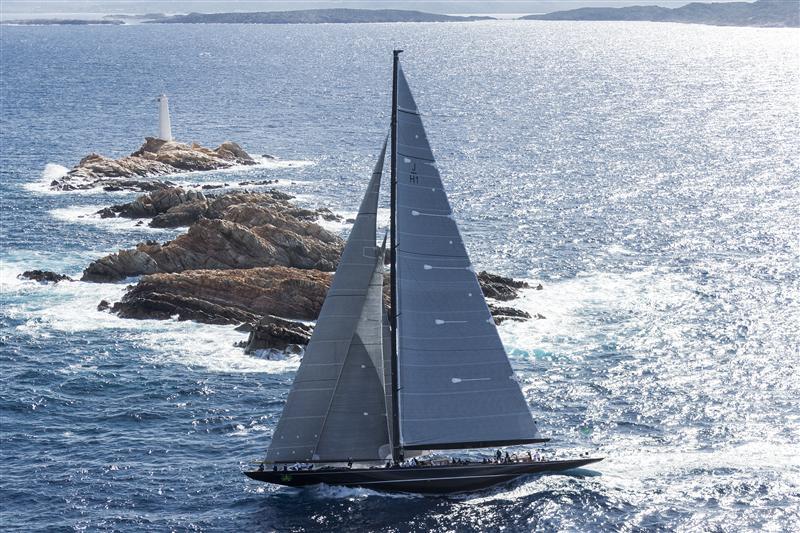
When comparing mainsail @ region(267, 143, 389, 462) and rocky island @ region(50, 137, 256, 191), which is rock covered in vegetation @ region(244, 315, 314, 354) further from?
rocky island @ region(50, 137, 256, 191)

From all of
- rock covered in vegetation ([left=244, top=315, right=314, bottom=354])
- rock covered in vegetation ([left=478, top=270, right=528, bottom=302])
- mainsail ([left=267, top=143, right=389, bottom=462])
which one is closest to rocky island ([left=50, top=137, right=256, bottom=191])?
rock covered in vegetation ([left=478, top=270, right=528, bottom=302])

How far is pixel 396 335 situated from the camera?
42.9 m

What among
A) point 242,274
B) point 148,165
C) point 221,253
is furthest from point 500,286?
point 148,165

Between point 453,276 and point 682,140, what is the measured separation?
10660 centimetres

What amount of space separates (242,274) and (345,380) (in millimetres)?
28957

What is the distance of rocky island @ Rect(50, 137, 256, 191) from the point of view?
11078 centimetres

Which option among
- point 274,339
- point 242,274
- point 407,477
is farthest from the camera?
point 242,274

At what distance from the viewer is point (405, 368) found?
141ft

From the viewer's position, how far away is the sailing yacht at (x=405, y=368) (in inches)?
1665

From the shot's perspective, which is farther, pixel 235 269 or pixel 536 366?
pixel 235 269

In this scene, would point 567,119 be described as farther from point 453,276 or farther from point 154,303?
point 453,276

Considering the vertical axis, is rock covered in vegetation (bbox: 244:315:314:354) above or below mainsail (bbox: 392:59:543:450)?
below

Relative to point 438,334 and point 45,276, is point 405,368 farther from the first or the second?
point 45,276

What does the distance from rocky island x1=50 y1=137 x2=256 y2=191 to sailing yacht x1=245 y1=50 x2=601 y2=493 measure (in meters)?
64.4
